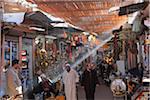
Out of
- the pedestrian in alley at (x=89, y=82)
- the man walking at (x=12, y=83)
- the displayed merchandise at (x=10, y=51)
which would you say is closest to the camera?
the man walking at (x=12, y=83)

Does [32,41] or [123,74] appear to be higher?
[32,41]

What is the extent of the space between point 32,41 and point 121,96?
502cm

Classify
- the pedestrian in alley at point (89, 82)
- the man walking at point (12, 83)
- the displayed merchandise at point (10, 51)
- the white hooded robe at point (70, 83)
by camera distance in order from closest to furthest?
the man walking at point (12, 83)
the white hooded robe at point (70, 83)
the displayed merchandise at point (10, 51)
the pedestrian in alley at point (89, 82)

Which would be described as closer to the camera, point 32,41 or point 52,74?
point 32,41

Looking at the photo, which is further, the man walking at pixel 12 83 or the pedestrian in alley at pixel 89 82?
the pedestrian in alley at pixel 89 82

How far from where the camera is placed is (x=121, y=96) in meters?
10.4

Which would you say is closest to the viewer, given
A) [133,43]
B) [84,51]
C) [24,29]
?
[24,29]

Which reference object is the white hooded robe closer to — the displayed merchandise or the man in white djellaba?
the man in white djellaba

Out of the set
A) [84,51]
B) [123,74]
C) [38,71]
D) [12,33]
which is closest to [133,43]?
[123,74]

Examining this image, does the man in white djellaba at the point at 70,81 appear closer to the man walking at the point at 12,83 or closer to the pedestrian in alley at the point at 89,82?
the pedestrian in alley at the point at 89,82

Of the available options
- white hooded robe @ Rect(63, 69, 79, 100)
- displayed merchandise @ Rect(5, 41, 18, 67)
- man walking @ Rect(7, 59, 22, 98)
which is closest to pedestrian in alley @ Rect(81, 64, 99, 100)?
white hooded robe @ Rect(63, 69, 79, 100)

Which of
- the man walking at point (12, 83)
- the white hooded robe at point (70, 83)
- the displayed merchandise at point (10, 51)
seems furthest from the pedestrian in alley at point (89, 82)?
the man walking at point (12, 83)

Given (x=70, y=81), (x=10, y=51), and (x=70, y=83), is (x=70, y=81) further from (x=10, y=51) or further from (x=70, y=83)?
(x=10, y=51)

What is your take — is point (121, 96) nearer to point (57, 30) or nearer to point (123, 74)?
point (123, 74)
